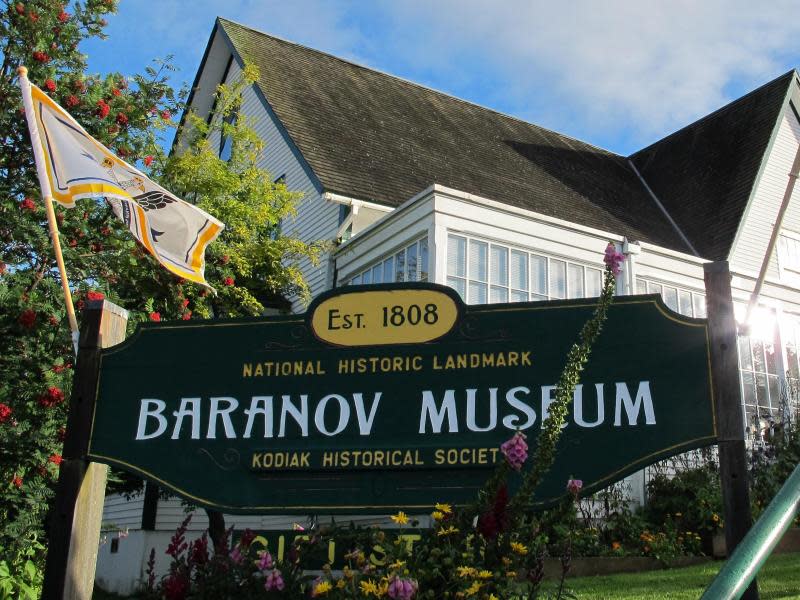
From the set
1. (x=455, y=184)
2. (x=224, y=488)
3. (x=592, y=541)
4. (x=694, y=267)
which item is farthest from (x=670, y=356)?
(x=455, y=184)

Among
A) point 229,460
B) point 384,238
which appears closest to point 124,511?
point 384,238

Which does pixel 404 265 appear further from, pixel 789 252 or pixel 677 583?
pixel 789 252

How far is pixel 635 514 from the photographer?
10984mm

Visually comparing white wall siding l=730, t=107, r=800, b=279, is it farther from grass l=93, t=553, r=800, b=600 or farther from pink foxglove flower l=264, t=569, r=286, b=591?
pink foxglove flower l=264, t=569, r=286, b=591

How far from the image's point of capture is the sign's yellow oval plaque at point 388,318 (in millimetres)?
4188

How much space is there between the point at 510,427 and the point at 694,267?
34.5 ft

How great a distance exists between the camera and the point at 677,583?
7551mm

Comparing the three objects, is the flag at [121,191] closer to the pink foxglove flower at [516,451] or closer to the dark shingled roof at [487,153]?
the pink foxglove flower at [516,451]

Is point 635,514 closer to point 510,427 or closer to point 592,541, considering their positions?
point 592,541

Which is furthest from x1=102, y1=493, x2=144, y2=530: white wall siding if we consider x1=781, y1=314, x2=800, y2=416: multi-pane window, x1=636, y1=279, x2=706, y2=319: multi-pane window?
x1=781, y1=314, x2=800, y2=416: multi-pane window

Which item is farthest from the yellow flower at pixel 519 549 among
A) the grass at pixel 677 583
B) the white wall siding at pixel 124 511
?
the white wall siding at pixel 124 511

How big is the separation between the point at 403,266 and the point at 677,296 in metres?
4.26

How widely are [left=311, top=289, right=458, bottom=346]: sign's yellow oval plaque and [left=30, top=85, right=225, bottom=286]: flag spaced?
83.2 inches

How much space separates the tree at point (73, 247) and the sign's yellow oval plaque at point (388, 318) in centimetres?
410
